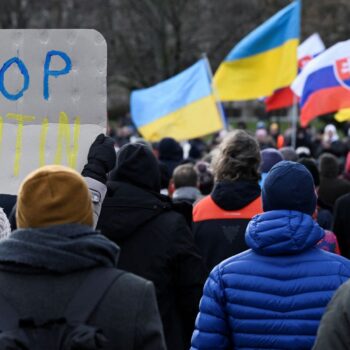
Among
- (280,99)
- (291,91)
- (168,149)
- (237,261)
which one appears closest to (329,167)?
(168,149)

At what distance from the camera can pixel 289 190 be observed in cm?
376

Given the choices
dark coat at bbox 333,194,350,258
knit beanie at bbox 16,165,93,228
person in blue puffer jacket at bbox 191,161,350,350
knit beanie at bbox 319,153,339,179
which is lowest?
dark coat at bbox 333,194,350,258

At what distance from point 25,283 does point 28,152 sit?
176 cm

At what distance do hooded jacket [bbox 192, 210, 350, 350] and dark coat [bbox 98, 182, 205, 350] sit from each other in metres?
0.77

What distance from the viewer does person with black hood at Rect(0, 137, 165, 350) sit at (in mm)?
2809

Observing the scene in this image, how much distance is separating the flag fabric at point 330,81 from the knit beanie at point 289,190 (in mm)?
7084

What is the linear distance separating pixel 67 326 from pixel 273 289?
104 centimetres

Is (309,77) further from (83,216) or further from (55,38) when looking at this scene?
(83,216)

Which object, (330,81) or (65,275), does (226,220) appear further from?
(330,81)

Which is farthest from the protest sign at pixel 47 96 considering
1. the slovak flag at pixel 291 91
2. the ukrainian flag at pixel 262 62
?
the slovak flag at pixel 291 91

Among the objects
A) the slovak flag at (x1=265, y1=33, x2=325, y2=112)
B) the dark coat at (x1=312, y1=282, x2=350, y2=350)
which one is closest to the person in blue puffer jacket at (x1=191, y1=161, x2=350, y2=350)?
the dark coat at (x1=312, y1=282, x2=350, y2=350)

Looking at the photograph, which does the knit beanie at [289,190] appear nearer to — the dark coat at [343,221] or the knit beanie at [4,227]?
the knit beanie at [4,227]

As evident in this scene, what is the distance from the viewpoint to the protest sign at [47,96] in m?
4.54

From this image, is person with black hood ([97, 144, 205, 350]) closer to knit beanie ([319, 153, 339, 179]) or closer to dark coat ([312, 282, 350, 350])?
dark coat ([312, 282, 350, 350])
